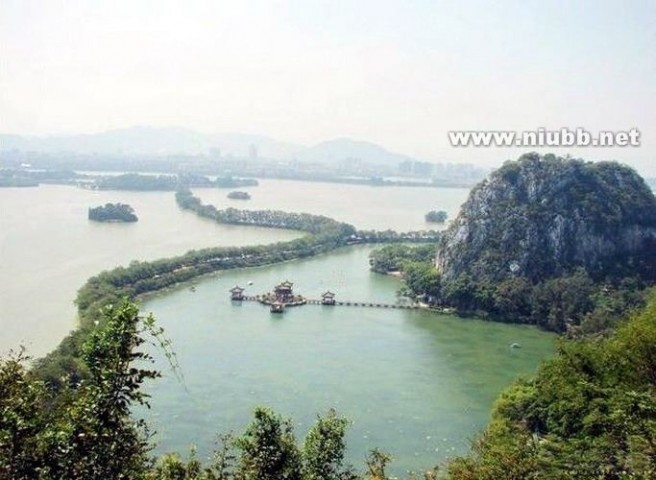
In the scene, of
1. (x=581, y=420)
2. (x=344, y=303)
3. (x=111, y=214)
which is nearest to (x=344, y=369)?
(x=581, y=420)

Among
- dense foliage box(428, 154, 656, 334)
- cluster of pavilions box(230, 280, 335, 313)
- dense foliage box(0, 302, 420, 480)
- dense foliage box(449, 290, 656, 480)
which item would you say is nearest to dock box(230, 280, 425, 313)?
cluster of pavilions box(230, 280, 335, 313)

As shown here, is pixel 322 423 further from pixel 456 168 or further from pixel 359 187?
pixel 456 168

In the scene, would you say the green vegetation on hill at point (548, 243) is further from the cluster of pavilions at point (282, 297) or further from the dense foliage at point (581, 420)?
the dense foliage at point (581, 420)

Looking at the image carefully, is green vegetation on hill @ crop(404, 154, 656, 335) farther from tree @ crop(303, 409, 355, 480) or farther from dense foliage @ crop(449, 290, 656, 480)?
tree @ crop(303, 409, 355, 480)

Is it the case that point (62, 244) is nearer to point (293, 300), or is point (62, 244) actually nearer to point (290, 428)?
point (293, 300)

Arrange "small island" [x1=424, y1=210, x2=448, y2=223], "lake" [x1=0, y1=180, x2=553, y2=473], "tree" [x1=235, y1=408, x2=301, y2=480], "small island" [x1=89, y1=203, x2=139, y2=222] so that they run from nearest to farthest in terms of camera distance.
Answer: "tree" [x1=235, y1=408, x2=301, y2=480], "lake" [x1=0, y1=180, x2=553, y2=473], "small island" [x1=89, y1=203, x2=139, y2=222], "small island" [x1=424, y1=210, x2=448, y2=223]

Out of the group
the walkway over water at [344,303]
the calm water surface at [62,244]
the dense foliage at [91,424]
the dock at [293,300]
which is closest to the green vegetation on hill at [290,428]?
the dense foliage at [91,424]
